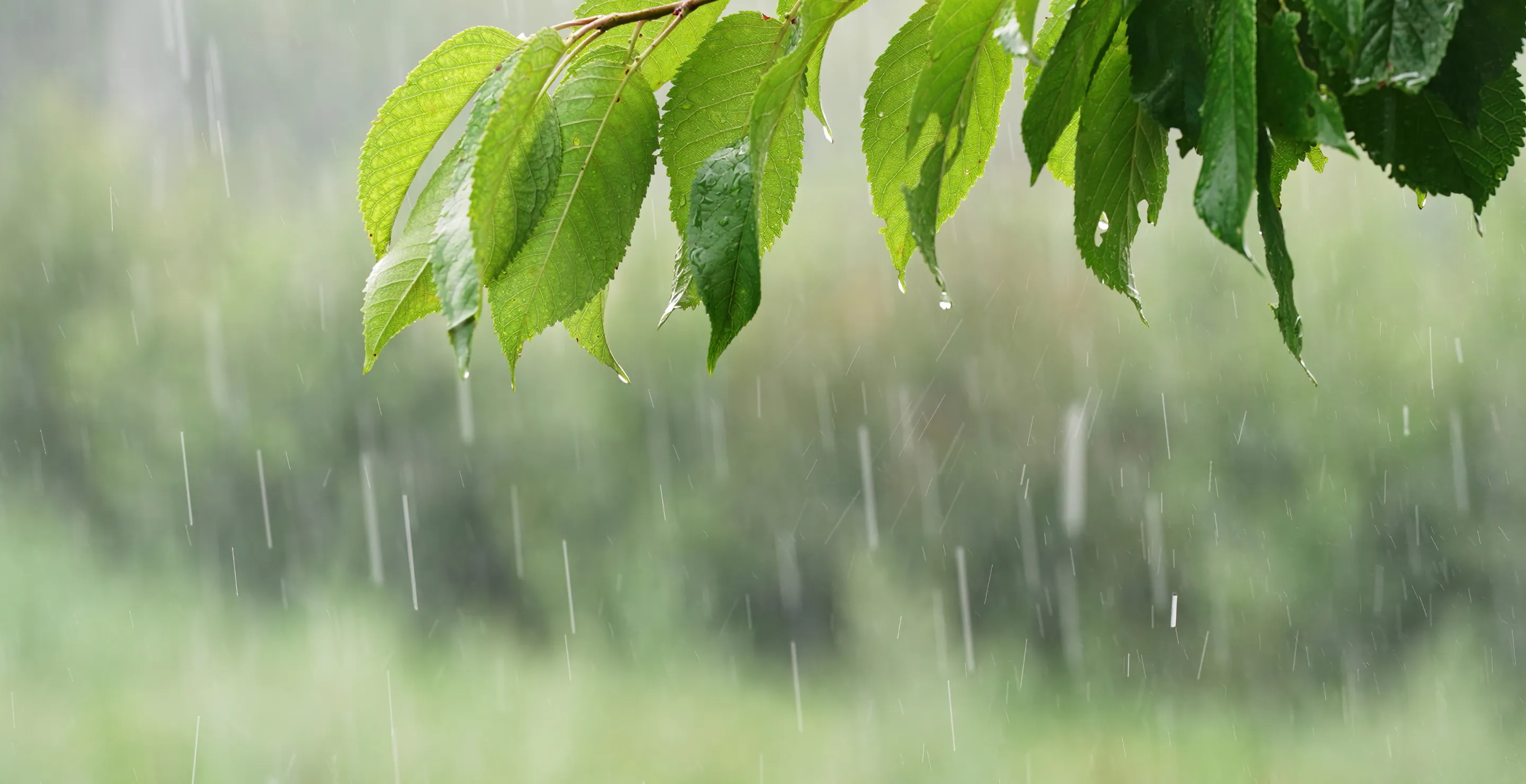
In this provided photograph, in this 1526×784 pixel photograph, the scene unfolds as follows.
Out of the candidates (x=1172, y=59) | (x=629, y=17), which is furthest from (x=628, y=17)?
(x=1172, y=59)

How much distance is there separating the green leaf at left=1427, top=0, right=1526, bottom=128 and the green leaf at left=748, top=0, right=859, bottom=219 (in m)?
0.10

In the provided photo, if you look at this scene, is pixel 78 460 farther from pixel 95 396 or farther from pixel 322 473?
pixel 322 473

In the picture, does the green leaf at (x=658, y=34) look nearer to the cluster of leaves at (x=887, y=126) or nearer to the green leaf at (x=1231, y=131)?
the cluster of leaves at (x=887, y=126)

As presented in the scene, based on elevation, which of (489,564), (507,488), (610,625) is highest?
(507,488)

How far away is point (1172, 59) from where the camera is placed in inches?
7.2

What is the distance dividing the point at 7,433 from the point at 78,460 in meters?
0.34

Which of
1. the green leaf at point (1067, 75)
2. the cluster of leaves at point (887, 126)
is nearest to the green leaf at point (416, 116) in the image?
the cluster of leaves at point (887, 126)

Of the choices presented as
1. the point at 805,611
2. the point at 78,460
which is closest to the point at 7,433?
the point at 78,460

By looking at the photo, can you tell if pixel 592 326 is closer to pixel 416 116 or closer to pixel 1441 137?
pixel 416 116

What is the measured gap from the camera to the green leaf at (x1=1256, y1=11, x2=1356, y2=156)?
0.15m

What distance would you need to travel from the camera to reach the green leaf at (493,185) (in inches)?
6.6

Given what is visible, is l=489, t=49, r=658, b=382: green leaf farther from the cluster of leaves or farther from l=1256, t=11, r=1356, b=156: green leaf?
l=1256, t=11, r=1356, b=156: green leaf

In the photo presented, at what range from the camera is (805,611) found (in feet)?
12.7

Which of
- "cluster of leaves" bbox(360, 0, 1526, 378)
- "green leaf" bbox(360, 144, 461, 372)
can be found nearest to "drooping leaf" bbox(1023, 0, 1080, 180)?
"cluster of leaves" bbox(360, 0, 1526, 378)
